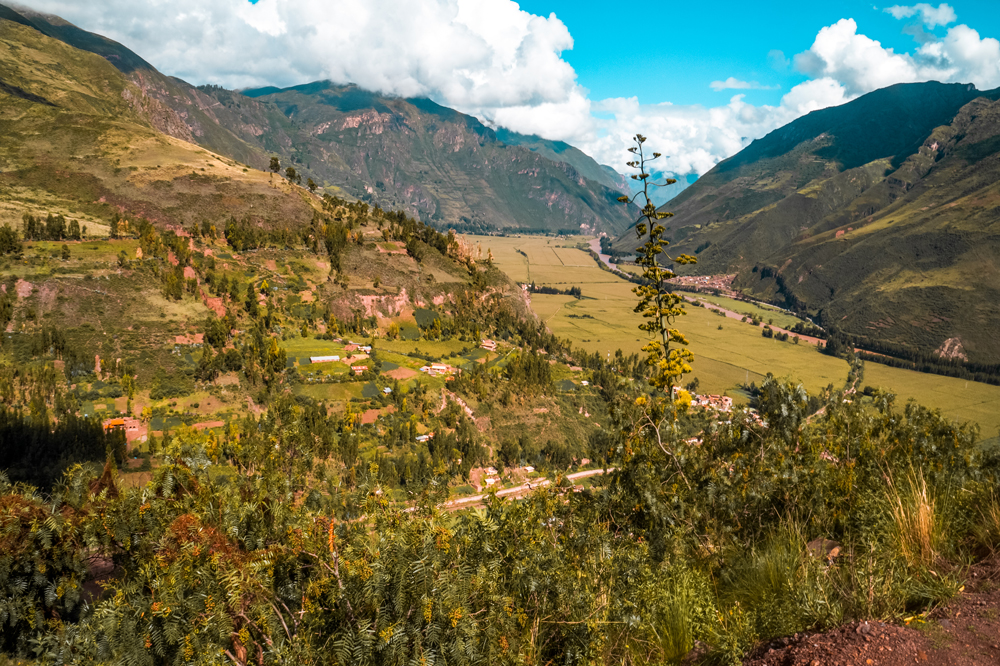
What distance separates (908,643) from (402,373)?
3174 inches

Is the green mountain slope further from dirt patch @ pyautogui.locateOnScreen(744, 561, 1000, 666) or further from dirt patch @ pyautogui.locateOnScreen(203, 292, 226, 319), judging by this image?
dirt patch @ pyautogui.locateOnScreen(744, 561, 1000, 666)

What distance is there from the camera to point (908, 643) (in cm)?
639

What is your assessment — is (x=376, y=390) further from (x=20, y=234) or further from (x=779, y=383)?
(x=779, y=383)

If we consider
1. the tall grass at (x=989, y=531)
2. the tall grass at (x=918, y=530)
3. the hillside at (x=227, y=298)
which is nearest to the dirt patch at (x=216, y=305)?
the hillside at (x=227, y=298)

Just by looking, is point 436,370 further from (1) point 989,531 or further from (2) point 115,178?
(2) point 115,178

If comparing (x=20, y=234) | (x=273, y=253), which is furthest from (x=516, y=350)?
(x=20, y=234)

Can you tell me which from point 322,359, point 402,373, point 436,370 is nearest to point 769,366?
point 436,370

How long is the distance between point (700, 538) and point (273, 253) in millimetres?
110749

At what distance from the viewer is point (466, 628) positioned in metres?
6.75

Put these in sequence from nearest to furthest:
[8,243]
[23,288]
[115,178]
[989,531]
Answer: [989,531]
[23,288]
[8,243]
[115,178]

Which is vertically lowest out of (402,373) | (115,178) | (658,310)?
(402,373)

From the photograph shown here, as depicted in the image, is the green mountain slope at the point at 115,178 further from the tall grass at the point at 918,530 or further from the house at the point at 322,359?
the tall grass at the point at 918,530

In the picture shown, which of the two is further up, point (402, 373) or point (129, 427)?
point (402, 373)

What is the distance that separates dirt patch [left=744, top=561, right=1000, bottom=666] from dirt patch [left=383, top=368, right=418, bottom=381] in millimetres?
78070
